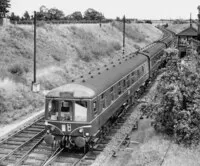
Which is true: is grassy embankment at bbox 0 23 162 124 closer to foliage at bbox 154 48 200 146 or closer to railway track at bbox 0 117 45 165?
railway track at bbox 0 117 45 165

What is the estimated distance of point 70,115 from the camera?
14914 mm

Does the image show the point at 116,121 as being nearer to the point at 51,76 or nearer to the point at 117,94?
the point at 117,94

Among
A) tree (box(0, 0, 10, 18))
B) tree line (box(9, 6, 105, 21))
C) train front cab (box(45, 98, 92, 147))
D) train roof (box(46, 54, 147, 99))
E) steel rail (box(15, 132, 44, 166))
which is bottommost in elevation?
steel rail (box(15, 132, 44, 166))

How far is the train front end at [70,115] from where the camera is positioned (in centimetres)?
1482

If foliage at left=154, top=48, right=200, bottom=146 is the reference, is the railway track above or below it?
below

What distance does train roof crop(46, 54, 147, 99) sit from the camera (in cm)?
1493

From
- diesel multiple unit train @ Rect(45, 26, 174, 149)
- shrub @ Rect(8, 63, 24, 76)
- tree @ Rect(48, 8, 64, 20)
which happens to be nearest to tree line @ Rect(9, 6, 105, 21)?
tree @ Rect(48, 8, 64, 20)

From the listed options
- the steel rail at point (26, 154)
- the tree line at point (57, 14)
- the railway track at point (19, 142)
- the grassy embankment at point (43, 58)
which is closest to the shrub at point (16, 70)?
the grassy embankment at point (43, 58)

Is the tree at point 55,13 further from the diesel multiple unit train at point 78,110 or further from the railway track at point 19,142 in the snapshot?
the diesel multiple unit train at point 78,110

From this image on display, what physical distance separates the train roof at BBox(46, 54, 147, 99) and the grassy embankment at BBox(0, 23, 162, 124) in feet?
22.5

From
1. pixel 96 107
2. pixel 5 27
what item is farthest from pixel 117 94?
pixel 5 27

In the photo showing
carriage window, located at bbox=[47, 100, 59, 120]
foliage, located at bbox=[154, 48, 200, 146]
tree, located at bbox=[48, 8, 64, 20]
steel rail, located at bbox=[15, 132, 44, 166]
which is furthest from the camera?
tree, located at bbox=[48, 8, 64, 20]

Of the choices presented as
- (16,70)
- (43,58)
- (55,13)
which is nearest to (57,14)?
(55,13)

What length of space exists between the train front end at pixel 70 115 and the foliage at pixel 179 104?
4.23 meters
